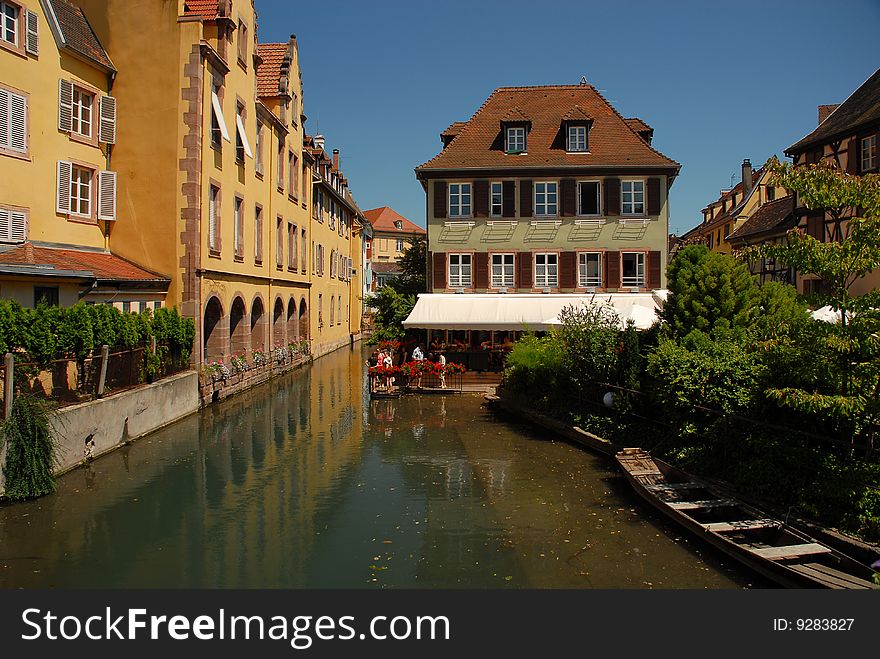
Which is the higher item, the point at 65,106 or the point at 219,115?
the point at 219,115

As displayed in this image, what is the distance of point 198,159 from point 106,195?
278cm

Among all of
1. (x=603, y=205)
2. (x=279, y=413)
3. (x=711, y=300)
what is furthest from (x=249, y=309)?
(x=711, y=300)

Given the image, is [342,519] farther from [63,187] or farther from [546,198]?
[546,198]

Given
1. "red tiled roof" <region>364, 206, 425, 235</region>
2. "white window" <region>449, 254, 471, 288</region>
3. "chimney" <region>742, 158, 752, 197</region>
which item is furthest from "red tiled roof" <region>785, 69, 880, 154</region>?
"red tiled roof" <region>364, 206, 425, 235</region>

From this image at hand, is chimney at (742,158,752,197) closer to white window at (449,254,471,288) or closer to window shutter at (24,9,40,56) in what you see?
white window at (449,254,471,288)

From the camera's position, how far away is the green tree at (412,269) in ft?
138

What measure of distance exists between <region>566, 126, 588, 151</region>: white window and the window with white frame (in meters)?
1.61

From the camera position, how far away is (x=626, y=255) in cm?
3016

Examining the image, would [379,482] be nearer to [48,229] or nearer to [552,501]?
[552,501]

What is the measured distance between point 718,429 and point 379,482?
596 cm

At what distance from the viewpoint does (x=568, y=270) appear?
30250 mm

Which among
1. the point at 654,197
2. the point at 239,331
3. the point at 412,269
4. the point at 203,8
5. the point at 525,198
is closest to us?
the point at 203,8

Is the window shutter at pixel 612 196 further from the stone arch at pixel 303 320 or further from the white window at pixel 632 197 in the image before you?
the stone arch at pixel 303 320

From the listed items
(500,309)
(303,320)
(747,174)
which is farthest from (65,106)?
(747,174)
